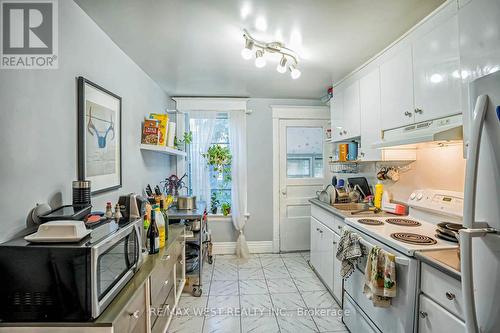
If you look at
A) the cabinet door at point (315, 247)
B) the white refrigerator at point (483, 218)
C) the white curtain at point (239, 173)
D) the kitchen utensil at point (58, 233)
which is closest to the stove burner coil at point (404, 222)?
the cabinet door at point (315, 247)

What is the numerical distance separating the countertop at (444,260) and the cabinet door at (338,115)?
1795mm

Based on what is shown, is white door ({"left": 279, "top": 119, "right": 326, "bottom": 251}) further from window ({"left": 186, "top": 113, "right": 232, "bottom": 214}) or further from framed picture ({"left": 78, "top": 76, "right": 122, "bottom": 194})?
framed picture ({"left": 78, "top": 76, "right": 122, "bottom": 194})

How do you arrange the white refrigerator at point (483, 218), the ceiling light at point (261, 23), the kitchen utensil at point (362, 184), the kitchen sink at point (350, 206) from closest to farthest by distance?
the white refrigerator at point (483, 218) → the ceiling light at point (261, 23) → the kitchen sink at point (350, 206) → the kitchen utensil at point (362, 184)

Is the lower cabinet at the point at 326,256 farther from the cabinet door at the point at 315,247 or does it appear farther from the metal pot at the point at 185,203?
the metal pot at the point at 185,203

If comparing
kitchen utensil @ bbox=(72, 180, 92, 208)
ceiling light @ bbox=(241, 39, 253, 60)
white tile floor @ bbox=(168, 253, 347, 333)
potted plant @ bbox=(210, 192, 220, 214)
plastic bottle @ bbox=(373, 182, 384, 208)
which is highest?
ceiling light @ bbox=(241, 39, 253, 60)

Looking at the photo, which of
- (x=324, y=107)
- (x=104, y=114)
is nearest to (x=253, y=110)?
(x=324, y=107)

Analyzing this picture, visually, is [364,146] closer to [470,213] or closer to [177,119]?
[470,213]

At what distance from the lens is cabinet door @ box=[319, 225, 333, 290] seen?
8.23ft

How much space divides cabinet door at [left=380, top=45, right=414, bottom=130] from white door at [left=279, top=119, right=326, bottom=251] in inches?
64.0

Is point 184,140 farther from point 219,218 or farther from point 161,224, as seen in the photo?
point 161,224

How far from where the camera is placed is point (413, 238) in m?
1.53

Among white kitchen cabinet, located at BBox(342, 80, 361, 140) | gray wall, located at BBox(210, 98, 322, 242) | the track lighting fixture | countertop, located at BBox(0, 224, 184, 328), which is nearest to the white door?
gray wall, located at BBox(210, 98, 322, 242)

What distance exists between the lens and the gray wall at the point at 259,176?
3672 mm

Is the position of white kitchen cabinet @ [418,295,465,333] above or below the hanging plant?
below
